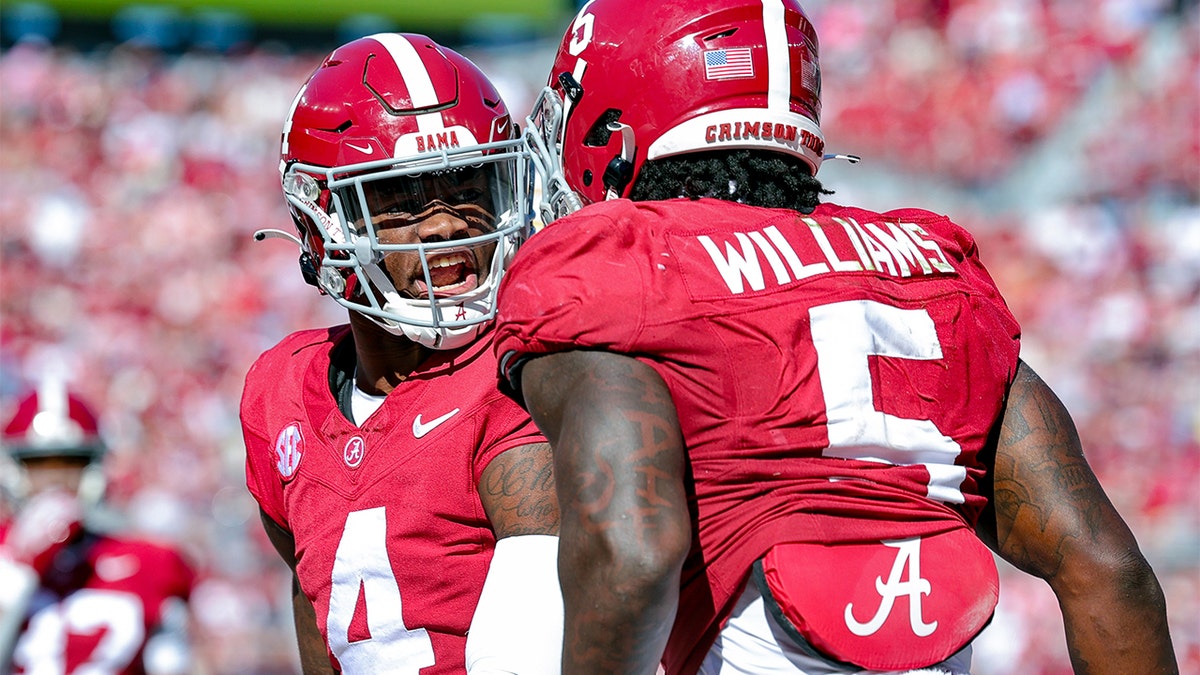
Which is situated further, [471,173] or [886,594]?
[471,173]

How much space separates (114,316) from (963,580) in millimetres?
12882

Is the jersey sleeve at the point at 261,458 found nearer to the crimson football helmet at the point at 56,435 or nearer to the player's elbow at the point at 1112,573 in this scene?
the player's elbow at the point at 1112,573

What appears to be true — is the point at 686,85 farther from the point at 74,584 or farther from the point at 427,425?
the point at 74,584

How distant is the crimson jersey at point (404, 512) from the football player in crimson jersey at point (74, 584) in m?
2.30

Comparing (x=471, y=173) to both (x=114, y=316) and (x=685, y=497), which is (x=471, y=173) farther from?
(x=114, y=316)

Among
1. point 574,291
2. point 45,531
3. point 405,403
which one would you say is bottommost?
point 45,531

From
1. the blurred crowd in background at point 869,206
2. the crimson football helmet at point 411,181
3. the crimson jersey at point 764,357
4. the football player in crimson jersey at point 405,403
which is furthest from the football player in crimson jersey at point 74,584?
the blurred crowd in background at point 869,206

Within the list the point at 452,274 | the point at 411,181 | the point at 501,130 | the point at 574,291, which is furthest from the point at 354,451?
the point at 574,291

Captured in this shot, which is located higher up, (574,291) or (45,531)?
(574,291)

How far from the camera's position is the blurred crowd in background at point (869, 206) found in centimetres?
929

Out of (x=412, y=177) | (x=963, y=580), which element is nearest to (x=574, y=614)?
(x=963, y=580)

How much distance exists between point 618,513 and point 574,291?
276 mm

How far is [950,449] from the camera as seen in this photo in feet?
6.06

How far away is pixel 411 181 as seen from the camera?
93.7 inches
